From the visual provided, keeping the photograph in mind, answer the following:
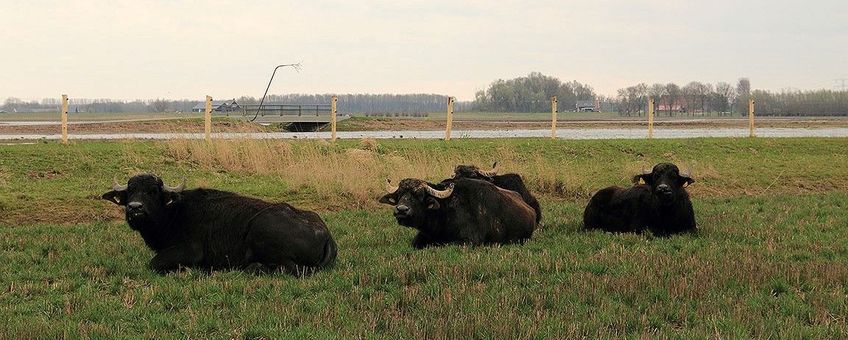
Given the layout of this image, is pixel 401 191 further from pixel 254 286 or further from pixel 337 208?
pixel 337 208

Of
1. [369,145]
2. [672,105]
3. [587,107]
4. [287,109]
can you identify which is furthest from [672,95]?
[369,145]

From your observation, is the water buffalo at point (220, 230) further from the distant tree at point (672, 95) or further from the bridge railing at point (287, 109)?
the distant tree at point (672, 95)

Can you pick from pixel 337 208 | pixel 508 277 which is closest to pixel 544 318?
pixel 508 277

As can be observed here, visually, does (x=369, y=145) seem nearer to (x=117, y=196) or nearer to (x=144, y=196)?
(x=117, y=196)

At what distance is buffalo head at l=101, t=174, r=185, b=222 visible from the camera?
10602 millimetres

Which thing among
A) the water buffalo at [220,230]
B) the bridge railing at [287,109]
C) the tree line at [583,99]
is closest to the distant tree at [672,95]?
the tree line at [583,99]

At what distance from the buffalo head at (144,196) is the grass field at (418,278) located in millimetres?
720

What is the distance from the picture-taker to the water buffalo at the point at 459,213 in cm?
1254

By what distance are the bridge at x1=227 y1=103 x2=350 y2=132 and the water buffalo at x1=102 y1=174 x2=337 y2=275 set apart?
122 ft

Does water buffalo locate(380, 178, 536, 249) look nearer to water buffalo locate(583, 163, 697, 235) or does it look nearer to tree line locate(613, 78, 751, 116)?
water buffalo locate(583, 163, 697, 235)

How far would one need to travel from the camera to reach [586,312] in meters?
7.96

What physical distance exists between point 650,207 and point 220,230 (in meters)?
7.60

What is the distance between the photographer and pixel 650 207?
14.4 metres

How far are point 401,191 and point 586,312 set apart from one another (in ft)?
16.7
